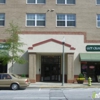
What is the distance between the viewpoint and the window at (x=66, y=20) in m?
32.0

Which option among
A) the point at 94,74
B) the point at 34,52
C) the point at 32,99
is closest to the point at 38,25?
the point at 34,52

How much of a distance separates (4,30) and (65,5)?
8.44 metres

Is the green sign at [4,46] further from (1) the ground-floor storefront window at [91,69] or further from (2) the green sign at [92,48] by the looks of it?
(2) the green sign at [92,48]

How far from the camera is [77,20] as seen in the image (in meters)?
31.8

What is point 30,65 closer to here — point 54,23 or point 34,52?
point 34,52

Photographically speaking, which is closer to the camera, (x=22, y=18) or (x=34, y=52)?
(x=34, y=52)

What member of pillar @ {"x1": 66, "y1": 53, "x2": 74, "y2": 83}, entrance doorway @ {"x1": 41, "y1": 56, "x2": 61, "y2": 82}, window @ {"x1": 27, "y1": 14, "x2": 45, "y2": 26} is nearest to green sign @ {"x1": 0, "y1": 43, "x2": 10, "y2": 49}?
window @ {"x1": 27, "y1": 14, "x2": 45, "y2": 26}

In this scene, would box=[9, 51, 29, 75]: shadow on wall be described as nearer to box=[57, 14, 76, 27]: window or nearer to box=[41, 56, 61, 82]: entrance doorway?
box=[41, 56, 61, 82]: entrance doorway

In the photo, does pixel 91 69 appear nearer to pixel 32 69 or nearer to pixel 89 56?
pixel 89 56

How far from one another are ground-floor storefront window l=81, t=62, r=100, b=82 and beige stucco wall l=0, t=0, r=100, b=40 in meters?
3.30

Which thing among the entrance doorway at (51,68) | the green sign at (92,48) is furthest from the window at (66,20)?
the entrance doorway at (51,68)

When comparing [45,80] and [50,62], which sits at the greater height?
[50,62]

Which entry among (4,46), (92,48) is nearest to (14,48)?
(4,46)

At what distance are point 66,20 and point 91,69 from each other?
701 cm
